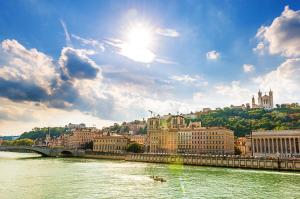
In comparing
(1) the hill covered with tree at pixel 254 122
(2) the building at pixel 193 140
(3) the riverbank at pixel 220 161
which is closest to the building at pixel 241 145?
(2) the building at pixel 193 140

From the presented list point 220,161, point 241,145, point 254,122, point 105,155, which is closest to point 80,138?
point 105,155

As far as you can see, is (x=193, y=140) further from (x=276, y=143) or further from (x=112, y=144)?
(x=112, y=144)

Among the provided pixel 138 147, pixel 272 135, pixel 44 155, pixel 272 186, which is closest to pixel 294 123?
pixel 272 135

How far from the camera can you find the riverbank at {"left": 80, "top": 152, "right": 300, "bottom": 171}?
66000mm

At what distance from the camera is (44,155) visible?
11806cm

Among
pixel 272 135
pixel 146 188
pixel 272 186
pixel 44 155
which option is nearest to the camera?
pixel 146 188

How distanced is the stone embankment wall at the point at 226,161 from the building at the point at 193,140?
22488 millimetres

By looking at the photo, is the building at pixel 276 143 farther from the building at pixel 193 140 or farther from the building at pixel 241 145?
the building at pixel 241 145

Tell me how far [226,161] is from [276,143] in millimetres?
27374

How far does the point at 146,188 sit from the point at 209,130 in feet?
245

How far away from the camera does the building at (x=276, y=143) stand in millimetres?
92625

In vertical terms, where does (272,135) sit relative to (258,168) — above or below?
above

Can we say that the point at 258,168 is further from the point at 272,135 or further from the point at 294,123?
the point at 294,123

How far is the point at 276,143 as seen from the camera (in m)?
96.1
